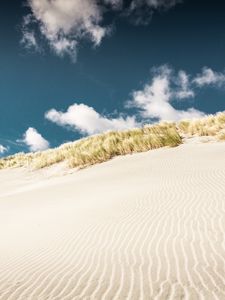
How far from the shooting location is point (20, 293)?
4.75 m

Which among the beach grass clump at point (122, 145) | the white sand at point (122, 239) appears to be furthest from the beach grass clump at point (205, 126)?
the white sand at point (122, 239)

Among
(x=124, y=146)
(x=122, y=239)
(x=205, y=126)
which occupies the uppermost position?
(x=205, y=126)

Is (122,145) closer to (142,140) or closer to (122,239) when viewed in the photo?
(142,140)

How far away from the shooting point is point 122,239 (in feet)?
22.2

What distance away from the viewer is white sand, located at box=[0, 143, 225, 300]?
4648 mm

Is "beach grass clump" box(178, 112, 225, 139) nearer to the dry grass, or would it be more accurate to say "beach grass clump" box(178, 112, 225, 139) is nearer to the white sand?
the dry grass

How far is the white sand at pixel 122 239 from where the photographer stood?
465cm

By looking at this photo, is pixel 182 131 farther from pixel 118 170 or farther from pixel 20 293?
pixel 20 293

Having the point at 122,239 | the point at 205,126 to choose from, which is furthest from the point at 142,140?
the point at 122,239

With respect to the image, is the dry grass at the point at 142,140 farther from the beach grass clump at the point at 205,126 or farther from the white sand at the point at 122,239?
the white sand at the point at 122,239

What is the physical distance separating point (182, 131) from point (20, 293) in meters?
18.3

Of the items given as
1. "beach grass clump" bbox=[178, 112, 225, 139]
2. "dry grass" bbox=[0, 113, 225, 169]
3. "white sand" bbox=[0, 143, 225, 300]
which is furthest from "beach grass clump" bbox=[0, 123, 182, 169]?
"white sand" bbox=[0, 143, 225, 300]

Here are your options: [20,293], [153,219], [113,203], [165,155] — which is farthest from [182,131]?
[20,293]

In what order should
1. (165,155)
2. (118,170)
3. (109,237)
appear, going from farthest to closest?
(165,155)
(118,170)
(109,237)
